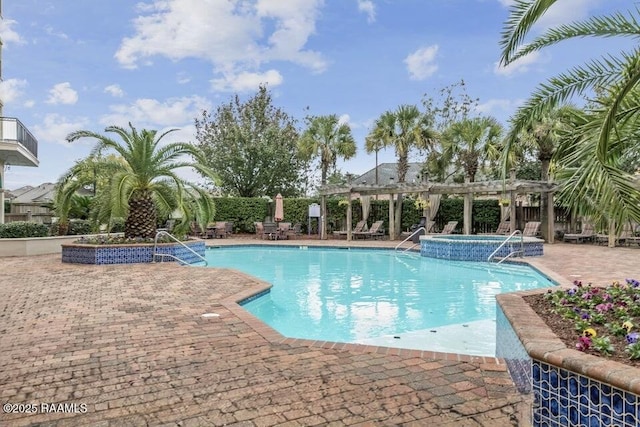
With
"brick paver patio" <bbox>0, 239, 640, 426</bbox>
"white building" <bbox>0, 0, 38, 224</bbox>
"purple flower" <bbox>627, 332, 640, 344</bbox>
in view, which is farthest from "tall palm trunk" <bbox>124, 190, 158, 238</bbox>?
"purple flower" <bbox>627, 332, 640, 344</bbox>

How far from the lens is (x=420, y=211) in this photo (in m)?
22.8

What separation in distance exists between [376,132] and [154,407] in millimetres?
20198

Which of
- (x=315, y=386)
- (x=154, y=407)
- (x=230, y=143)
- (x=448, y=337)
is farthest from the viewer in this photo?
(x=230, y=143)

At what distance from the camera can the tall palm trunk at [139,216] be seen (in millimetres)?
13094

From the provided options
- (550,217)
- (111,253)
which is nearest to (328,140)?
(550,217)

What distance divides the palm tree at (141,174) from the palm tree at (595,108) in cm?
1001

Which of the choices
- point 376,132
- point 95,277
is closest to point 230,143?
point 376,132

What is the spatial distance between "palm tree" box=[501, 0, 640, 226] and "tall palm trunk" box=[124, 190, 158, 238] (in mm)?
10931

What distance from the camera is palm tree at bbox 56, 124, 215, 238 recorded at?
12570 mm

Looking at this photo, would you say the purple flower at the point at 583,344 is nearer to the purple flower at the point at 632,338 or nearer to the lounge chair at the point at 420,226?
the purple flower at the point at 632,338

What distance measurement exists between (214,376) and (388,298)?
5561mm

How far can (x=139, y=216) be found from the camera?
13.2 meters

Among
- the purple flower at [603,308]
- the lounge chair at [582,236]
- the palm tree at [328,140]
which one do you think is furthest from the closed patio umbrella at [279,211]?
the purple flower at [603,308]

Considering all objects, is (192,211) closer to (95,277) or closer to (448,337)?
(95,277)
